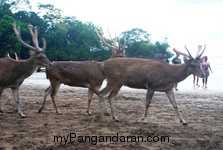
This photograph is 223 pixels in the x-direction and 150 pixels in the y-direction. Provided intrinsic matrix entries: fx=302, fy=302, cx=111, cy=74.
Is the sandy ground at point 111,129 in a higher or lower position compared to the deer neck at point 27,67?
lower

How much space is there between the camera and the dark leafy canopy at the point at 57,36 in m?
42.8

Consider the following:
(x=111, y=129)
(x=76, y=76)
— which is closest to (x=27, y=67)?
(x=76, y=76)

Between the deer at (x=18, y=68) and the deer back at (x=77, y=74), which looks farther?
the deer back at (x=77, y=74)

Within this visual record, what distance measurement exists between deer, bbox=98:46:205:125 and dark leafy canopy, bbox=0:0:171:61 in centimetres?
3503

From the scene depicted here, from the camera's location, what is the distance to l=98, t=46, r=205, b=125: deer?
755cm

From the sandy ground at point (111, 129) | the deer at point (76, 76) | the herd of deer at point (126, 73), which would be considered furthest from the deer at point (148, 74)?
the sandy ground at point (111, 129)

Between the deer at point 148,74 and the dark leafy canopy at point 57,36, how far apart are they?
35033 millimetres

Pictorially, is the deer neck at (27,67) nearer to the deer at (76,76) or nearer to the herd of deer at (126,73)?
the herd of deer at (126,73)

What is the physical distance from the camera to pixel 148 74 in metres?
7.59

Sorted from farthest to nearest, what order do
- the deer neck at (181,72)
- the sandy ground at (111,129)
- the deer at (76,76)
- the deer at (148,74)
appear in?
the deer at (76,76)
the deer neck at (181,72)
the deer at (148,74)
the sandy ground at (111,129)

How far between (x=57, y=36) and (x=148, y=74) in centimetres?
4295

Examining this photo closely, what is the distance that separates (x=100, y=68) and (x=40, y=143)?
3.71m

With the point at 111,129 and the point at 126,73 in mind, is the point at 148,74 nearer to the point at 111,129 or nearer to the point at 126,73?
the point at 126,73

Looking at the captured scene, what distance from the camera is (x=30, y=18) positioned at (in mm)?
50188
